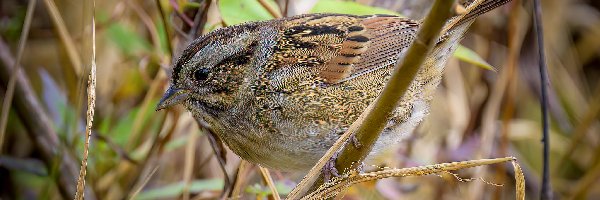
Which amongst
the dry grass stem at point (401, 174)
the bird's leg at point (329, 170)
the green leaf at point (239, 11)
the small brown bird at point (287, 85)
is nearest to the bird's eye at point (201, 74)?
the small brown bird at point (287, 85)

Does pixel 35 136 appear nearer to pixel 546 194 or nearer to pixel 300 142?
pixel 300 142

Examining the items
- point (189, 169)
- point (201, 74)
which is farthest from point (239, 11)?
point (189, 169)

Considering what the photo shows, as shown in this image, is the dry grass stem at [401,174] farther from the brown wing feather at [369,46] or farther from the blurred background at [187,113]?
the brown wing feather at [369,46]

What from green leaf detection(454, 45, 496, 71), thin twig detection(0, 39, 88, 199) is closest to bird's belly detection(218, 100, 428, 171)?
green leaf detection(454, 45, 496, 71)

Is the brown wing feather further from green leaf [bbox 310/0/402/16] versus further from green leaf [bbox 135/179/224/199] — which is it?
green leaf [bbox 135/179/224/199]

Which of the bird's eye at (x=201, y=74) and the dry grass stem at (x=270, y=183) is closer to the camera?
the dry grass stem at (x=270, y=183)

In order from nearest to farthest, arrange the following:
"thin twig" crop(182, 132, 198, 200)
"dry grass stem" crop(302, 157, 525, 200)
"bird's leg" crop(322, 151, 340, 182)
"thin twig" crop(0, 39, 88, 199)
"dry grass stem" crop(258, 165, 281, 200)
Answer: "dry grass stem" crop(302, 157, 525, 200) < "bird's leg" crop(322, 151, 340, 182) < "dry grass stem" crop(258, 165, 281, 200) < "thin twig" crop(182, 132, 198, 200) < "thin twig" crop(0, 39, 88, 199)

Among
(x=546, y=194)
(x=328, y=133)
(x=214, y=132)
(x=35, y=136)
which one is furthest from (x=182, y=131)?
(x=546, y=194)
